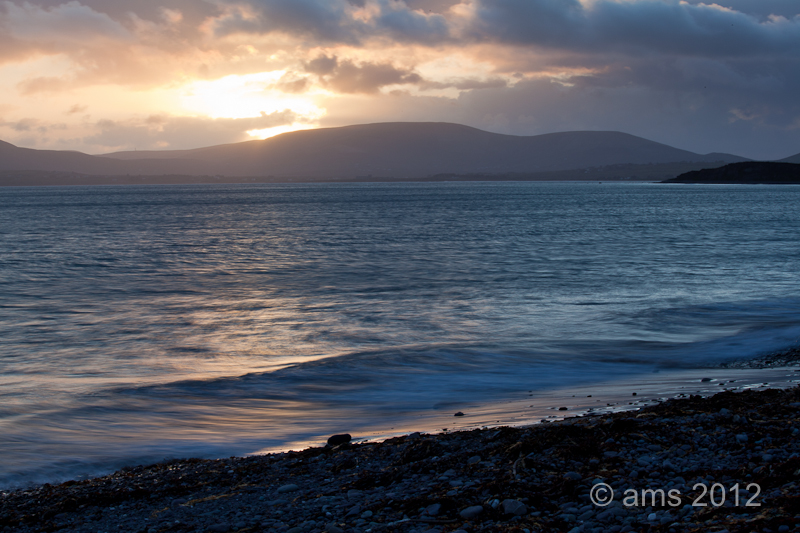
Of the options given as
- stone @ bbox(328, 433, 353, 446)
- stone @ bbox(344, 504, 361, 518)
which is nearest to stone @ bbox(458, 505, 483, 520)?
stone @ bbox(344, 504, 361, 518)

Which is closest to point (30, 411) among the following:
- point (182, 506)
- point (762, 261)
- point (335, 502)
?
point (182, 506)

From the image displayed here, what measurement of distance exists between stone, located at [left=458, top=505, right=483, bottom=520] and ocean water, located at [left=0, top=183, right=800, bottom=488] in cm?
374

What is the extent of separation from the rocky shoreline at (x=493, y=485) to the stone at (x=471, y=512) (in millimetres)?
10

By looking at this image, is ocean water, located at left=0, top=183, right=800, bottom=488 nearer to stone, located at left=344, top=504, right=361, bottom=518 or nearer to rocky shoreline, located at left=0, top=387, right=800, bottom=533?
rocky shoreline, located at left=0, top=387, right=800, bottom=533

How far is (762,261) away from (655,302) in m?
14.5

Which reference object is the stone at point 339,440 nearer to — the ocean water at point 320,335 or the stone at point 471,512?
the ocean water at point 320,335

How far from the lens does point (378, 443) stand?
6746mm

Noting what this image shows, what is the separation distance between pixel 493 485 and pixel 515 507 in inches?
20.3

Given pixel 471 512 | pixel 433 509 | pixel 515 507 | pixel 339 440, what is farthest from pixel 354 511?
pixel 339 440

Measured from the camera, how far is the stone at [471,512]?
14.4 feet

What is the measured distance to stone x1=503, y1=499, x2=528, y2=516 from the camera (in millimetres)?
4379

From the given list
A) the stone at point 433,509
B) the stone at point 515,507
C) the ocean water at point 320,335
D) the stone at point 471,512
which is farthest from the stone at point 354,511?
the ocean water at point 320,335

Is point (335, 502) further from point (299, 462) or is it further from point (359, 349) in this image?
point (359, 349)

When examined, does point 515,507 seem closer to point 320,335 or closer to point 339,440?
point 339,440
